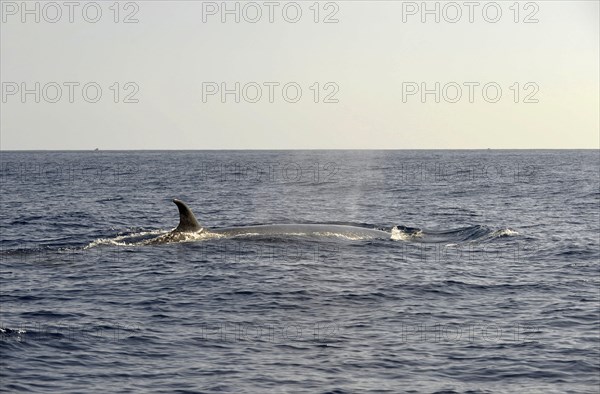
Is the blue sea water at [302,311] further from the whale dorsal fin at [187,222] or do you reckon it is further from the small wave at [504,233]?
the whale dorsal fin at [187,222]

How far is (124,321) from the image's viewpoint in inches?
789

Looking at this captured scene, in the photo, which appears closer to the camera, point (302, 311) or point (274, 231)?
point (302, 311)

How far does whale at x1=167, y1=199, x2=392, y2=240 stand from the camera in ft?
111

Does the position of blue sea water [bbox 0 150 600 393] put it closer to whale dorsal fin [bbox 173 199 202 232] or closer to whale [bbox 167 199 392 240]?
whale [bbox 167 199 392 240]

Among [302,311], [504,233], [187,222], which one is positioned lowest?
[302,311]

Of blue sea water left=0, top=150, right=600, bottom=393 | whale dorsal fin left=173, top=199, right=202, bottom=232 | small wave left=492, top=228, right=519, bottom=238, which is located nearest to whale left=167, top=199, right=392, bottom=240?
whale dorsal fin left=173, top=199, right=202, bottom=232

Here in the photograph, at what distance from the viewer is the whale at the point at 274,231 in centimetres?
3394

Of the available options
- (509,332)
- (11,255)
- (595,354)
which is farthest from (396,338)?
(11,255)

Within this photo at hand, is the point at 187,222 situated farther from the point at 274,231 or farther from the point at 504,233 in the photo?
the point at 504,233

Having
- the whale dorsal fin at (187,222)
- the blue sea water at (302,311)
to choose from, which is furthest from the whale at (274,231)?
the blue sea water at (302,311)

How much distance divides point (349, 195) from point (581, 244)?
38926 millimetres

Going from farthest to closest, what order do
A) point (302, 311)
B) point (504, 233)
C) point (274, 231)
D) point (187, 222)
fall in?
point (504, 233), point (274, 231), point (187, 222), point (302, 311)

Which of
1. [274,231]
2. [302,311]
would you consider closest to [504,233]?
[274,231]

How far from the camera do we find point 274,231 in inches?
1369
